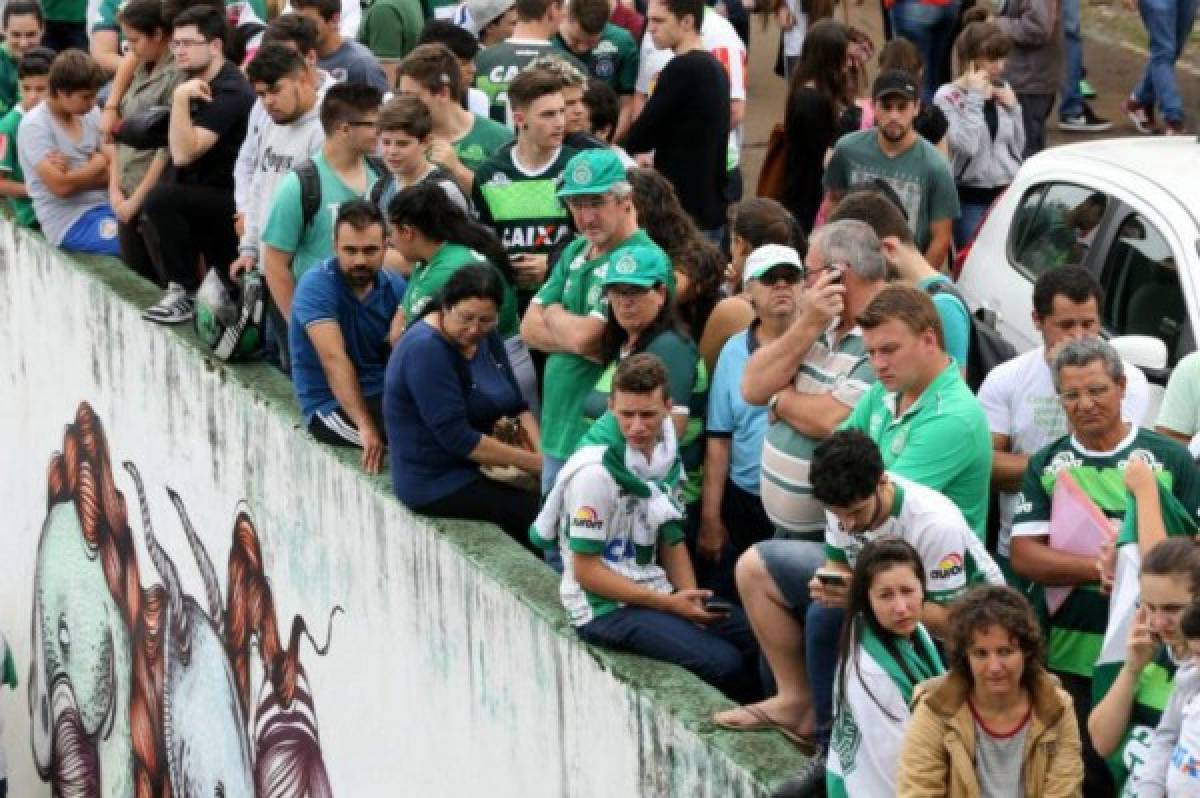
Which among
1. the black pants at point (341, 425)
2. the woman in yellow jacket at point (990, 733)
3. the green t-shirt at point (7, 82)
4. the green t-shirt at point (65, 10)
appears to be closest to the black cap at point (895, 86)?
the black pants at point (341, 425)

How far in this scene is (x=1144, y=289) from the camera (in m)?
8.95

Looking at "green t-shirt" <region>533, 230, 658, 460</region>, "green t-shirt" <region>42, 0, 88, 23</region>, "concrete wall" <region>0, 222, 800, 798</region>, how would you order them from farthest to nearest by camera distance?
"green t-shirt" <region>42, 0, 88, 23</region>, "green t-shirt" <region>533, 230, 658, 460</region>, "concrete wall" <region>0, 222, 800, 798</region>

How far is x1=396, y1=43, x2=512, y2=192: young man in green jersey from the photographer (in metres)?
10.3

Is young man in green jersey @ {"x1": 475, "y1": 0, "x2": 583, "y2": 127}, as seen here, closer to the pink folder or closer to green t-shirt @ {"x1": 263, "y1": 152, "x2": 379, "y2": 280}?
green t-shirt @ {"x1": 263, "y1": 152, "x2": 379, "y2": 280}

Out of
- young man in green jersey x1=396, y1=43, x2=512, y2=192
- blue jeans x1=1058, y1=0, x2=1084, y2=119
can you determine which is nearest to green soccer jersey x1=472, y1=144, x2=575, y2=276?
young man in green jersey x1=396, y1=43, x2=512, y2=192

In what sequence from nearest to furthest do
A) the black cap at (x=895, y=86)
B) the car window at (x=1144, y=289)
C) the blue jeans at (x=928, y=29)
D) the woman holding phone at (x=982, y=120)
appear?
the car window at (x=1144, y=289)
the black cap at (x=895, y=86)
the woman holding phone at (x=982, y=120)
the blue jeans at (x=928, y=29)

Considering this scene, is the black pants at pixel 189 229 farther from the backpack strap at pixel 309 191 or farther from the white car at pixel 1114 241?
the white car at pixel 1114 241

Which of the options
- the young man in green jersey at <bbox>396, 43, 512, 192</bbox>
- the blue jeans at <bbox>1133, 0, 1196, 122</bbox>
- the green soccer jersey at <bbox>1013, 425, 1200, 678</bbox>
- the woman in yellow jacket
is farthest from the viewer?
the blue jeans at <bbox>1133, 0, 1196, 122</bbox>

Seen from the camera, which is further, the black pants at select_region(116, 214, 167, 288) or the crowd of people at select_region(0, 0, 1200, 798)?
the black pants at select_region(116, 214, 167, 288)

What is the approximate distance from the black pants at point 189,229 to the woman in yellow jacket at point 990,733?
6.36 meters

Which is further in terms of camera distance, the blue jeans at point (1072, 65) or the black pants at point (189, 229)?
the blue jeans at point (1072, 65)

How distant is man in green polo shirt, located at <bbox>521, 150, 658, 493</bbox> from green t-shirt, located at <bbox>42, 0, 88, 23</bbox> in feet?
30.2

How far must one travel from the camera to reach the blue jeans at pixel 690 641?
7566mm

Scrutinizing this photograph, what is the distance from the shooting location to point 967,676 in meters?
5.85
